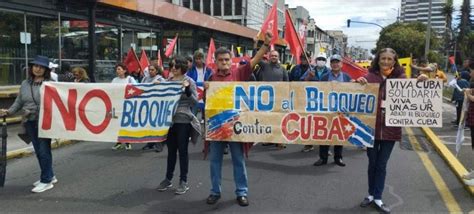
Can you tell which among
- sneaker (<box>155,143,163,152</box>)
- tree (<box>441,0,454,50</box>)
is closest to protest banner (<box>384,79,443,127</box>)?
sneaker (<box>155,143,163,152</box>)

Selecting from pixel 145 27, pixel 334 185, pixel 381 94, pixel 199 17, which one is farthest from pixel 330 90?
pixel 199 17

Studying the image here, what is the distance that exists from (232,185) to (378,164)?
6.47 ft

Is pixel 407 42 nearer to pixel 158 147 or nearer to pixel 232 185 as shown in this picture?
pixel 158 147

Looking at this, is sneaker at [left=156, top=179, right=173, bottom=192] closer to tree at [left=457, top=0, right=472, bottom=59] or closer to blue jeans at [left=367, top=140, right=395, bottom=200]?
blue jeans at [left=367, top=140, right=395, bottom=200]

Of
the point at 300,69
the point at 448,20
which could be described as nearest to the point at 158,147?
the point at 300,69

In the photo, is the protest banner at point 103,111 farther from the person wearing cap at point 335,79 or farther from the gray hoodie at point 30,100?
the person wearing cap at point 335,79

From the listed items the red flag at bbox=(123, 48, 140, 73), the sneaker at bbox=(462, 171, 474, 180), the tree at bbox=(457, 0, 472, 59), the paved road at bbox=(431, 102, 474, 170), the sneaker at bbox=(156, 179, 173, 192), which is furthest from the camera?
the tree at bbox=(457, 0, 472, 59)

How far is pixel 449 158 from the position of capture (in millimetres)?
7695

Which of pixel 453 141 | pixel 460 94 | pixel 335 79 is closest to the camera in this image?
pixel 335 79

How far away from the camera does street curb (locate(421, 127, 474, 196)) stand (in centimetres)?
652

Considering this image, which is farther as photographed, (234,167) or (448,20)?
(448,20)

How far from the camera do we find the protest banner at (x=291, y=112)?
5496mm

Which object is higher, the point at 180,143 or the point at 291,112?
the point at 291,112

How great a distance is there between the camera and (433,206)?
5.36 m
